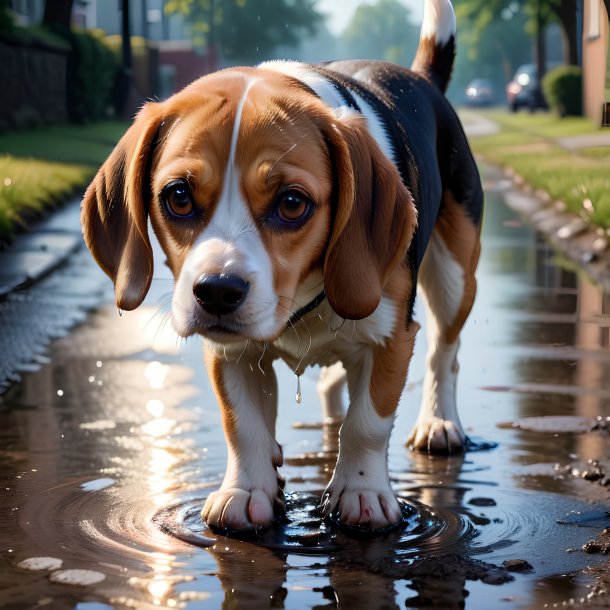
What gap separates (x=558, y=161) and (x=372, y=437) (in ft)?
56.6

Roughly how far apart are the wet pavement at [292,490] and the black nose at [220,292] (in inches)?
24.1

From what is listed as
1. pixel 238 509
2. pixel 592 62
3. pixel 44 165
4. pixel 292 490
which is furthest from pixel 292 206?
pixel 592 62

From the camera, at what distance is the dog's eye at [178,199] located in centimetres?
430

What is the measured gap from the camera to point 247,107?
441 centimetres

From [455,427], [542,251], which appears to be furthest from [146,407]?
[542,251]

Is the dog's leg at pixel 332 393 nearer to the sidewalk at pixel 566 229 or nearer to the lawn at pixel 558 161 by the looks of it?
the sidewalk at pixel 566 229

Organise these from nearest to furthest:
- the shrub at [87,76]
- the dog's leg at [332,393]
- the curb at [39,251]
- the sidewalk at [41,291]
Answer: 1. the dog's leg at [332,393]
2. the sidewalk at [41,291]
3. the curb at [39,251]
4. the shrub at [87,76]

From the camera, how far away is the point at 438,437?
606 cm

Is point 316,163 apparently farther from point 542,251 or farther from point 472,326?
point 542,251

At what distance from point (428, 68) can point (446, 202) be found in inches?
34.4

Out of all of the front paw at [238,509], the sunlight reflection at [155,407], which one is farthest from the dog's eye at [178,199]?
the sunlight reflection at [155,407]

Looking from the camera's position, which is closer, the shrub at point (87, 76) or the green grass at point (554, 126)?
the shrub at point (87, 76)

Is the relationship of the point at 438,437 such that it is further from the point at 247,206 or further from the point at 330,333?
the point at 247,206

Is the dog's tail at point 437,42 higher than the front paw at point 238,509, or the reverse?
the dog's tail at point 437,42
